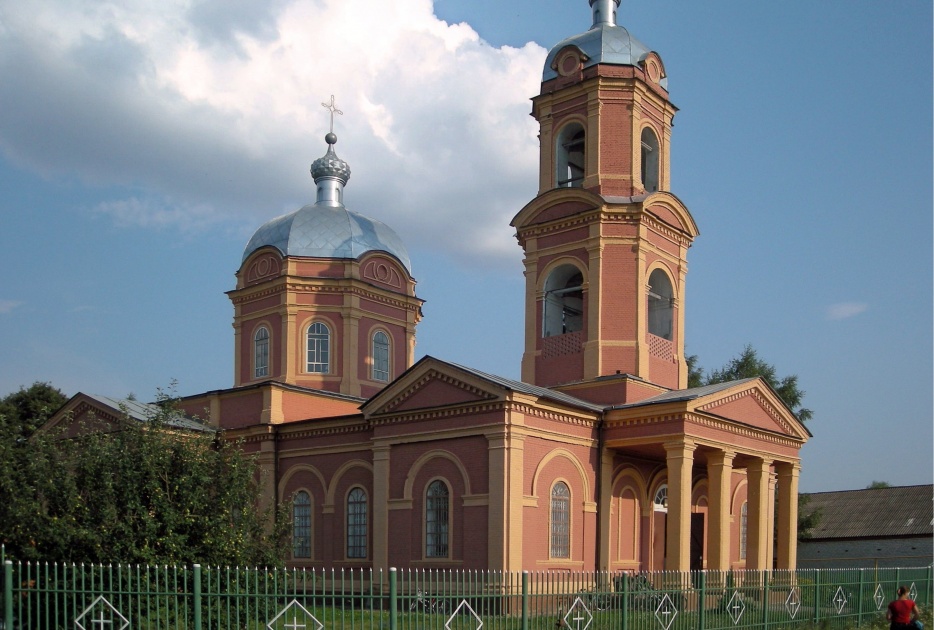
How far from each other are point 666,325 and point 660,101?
18.4 ft

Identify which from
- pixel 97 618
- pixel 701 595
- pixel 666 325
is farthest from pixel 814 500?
pixel 97 618

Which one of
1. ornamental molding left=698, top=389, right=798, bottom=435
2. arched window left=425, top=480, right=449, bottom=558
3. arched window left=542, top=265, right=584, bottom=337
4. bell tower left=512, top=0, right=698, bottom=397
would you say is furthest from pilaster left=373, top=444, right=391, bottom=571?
ornamental molding left=698, top=389, right=798, bottom=435

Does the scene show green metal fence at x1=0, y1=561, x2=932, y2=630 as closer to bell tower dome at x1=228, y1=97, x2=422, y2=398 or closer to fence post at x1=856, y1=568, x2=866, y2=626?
fence post at x1=856, y1=568, x2=866, y2=626

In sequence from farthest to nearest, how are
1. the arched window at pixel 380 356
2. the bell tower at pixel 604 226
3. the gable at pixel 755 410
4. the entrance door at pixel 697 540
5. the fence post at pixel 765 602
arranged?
1. the arched window at pixel 380 356
2. the entrance door at pixel 697 540
3. the bell tower at pixel 604 226
4. the gable at pixel 755 410
5. the fence post at pixel 765 602

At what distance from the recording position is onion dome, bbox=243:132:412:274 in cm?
3158

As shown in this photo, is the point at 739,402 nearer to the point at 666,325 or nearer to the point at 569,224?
the point at 666,325

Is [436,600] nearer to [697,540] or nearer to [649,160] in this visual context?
[697,540]

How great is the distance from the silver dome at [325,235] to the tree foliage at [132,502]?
47.5ft

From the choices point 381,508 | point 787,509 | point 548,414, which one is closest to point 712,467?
point 787,509

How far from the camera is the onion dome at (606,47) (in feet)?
84.9

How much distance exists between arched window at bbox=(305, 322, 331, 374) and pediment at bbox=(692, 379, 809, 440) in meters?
12.2

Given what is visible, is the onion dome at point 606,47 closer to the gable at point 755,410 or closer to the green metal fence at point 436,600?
the gable at point 755,410

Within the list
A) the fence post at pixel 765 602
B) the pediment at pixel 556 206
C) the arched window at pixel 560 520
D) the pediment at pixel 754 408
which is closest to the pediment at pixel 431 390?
the arched window at pixel 560 520

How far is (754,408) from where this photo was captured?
80.5 ft
